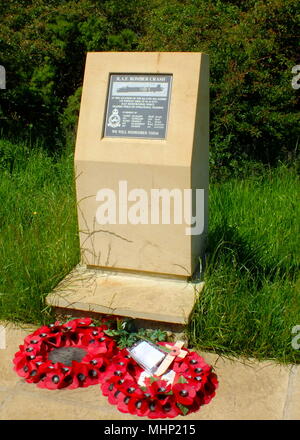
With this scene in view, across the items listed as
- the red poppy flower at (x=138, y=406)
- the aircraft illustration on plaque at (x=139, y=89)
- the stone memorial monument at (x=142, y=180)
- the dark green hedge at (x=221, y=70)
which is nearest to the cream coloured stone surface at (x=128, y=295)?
the stone memorial monument at (x=142, y=180)

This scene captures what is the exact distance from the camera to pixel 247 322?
361 cm

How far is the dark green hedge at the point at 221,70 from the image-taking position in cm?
574

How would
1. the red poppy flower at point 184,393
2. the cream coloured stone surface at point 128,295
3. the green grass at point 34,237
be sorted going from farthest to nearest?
the green grass at point 34,237
the cream coloured stone surface at point 128,295
the red poppy flower at point 184,393

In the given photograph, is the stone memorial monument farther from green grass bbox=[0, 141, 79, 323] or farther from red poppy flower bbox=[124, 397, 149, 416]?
red poppy flower bbox=[124, 397, 149, 416]

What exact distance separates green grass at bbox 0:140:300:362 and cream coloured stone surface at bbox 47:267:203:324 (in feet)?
0.39

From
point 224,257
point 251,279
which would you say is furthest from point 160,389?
point 251,279

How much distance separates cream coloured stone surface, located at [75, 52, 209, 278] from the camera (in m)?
3.59

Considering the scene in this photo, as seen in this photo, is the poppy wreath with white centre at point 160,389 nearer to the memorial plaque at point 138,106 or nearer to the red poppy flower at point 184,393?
the red poppy flower at point 184,393

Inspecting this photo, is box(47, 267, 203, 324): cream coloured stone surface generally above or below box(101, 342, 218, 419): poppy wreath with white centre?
above

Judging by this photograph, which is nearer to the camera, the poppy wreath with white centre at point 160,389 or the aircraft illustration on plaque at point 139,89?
the poppy wreath with white centre at point 160,389

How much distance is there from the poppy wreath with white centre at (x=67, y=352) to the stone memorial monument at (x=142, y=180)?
0.15 metres

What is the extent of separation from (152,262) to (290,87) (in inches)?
109

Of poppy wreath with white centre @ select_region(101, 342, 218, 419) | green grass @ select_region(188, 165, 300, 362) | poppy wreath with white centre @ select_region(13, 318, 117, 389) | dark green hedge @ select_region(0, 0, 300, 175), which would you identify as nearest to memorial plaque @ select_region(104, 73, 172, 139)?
green grass @ select_region(188, 165, 300, 362)

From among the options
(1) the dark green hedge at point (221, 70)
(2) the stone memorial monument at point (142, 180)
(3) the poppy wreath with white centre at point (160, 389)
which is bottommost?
(3) the poppy wreath with white centre at point (160, 389)
